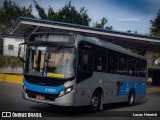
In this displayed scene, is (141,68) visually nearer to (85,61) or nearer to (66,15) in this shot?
(85,61)

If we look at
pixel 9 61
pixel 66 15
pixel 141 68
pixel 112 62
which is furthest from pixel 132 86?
pixel 66 15

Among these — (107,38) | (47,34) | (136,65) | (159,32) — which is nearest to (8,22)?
(159,32)

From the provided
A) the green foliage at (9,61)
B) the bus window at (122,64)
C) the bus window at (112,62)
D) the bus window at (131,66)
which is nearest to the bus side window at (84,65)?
the bus window at (112,62)

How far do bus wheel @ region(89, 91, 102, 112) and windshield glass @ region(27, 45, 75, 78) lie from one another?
2.32 metres

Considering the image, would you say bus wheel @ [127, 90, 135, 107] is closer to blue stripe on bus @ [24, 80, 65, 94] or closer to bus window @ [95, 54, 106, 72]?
bus window @ [95, 54, 106, 72]

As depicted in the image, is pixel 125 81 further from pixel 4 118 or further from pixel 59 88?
pixel 4 118

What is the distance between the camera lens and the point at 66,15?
62188mm

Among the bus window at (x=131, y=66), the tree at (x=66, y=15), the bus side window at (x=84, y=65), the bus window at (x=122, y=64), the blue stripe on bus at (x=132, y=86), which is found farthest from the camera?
the tree at (x=66, y=15)

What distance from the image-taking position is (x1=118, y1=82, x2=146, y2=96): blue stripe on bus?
53.1 ft

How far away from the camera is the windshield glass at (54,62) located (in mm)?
11086

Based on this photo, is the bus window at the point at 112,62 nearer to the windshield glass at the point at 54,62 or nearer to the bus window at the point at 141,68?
the windshield glass at the point at 54,62

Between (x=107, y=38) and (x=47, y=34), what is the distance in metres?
20.6

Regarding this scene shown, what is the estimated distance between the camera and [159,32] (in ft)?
203

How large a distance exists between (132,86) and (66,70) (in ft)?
25.2
